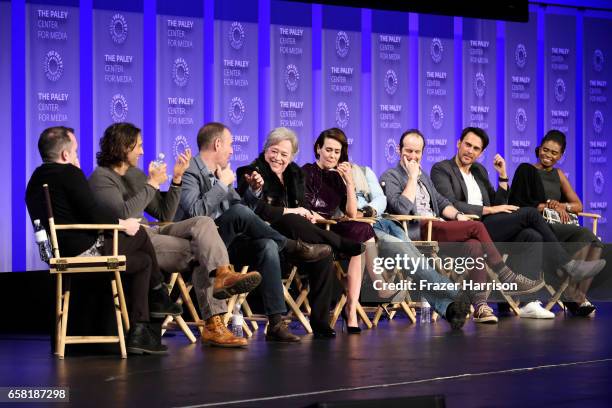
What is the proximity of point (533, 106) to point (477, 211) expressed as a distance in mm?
3496

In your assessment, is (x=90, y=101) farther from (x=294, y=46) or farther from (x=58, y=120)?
(x=294, y=46)

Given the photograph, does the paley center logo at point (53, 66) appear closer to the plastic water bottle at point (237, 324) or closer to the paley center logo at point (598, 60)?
the plastic water bottle at point (237, 324)

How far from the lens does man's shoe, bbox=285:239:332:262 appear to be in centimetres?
611

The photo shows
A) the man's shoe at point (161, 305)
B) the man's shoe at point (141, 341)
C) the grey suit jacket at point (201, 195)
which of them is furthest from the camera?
the grey suit jacket at point (201, 195)

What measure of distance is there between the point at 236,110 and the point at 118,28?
1256 millimetres

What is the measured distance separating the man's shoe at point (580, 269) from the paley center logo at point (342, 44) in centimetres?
314

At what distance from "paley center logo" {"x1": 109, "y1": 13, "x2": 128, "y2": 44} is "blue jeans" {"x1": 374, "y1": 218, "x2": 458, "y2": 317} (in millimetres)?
2886

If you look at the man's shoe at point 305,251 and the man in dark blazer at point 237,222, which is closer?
the man in dark blazer at point 237,222

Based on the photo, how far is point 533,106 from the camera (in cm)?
1095

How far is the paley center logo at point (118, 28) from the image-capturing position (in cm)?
872

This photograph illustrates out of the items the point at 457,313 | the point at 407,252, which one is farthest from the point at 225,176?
the point at 457,313

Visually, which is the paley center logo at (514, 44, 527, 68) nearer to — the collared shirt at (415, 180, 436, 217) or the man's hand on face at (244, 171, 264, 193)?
the collared shirt at (415, 180, 436, 217)

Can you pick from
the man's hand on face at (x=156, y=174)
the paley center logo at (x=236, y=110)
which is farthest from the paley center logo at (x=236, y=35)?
the man's hand on face at (x=156, y=174)

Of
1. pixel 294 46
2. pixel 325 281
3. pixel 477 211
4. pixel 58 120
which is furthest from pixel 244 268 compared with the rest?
pixel 294 46
